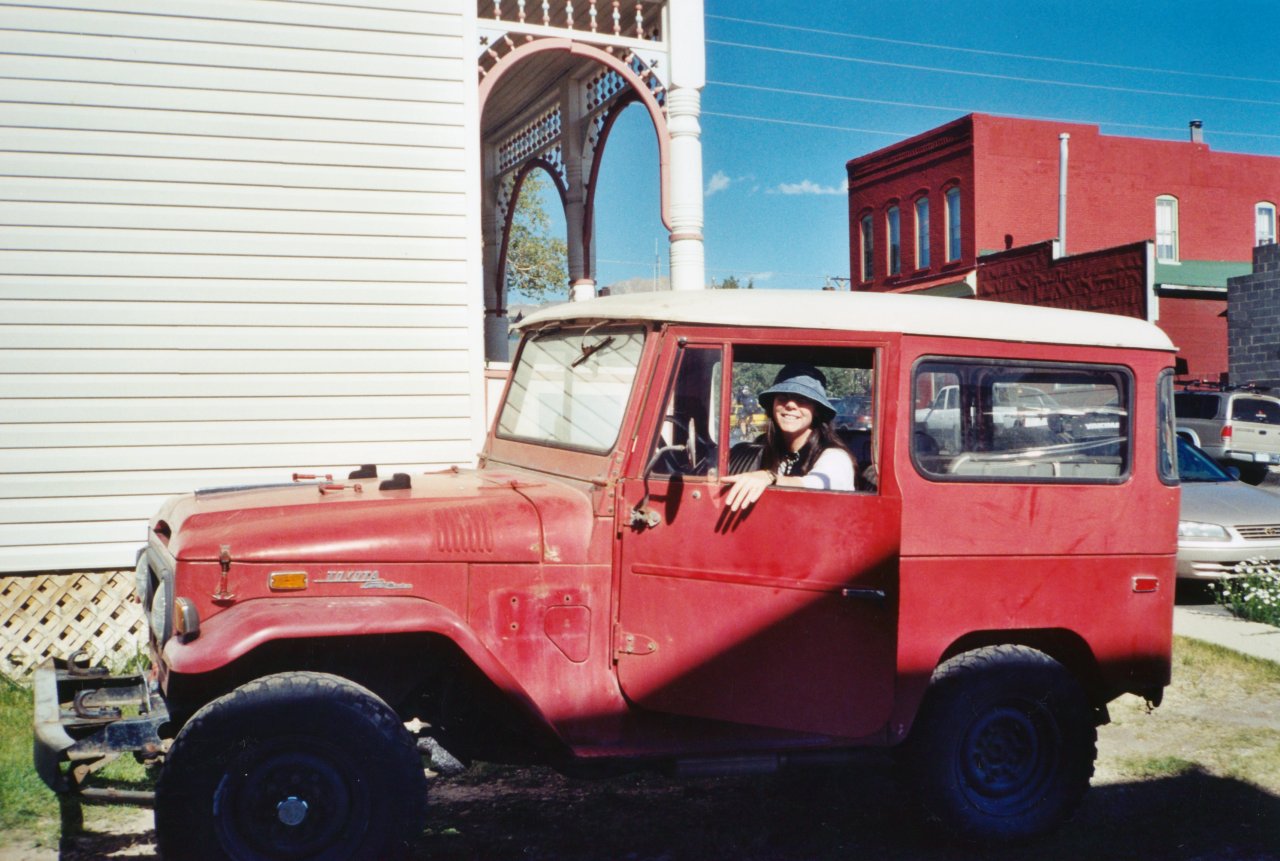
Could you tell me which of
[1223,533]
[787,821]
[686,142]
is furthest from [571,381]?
[1223,533]

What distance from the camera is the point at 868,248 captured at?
34656 mm

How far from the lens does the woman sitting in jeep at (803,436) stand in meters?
4.21

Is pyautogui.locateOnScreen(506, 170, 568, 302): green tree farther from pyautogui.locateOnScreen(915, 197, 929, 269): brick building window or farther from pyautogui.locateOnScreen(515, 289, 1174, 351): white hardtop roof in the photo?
pyautogui.locateOnScreen(515, 289, 1174, 351): white hardtop roof

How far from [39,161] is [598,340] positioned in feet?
14.6

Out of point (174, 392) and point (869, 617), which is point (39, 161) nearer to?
point (174, 392)

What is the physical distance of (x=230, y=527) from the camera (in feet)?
11.8

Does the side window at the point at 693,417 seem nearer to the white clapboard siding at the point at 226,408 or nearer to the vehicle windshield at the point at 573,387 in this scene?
the vehicle windshield at the point at 573,387

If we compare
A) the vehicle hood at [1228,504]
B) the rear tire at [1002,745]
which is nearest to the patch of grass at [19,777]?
the rear tire at [1002,745]

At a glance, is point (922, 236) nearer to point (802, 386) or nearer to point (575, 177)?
point (575, 177)

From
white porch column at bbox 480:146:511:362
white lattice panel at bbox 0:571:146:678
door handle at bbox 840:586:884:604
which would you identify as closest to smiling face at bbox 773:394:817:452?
door handle at bbox 840:586:884:604

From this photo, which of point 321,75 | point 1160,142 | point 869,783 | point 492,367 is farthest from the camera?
point 1160,142

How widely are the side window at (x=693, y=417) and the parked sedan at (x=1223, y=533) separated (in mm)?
6528

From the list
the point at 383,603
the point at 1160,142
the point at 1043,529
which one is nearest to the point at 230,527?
the point at 383,603

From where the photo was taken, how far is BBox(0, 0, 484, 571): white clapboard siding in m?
6.83
